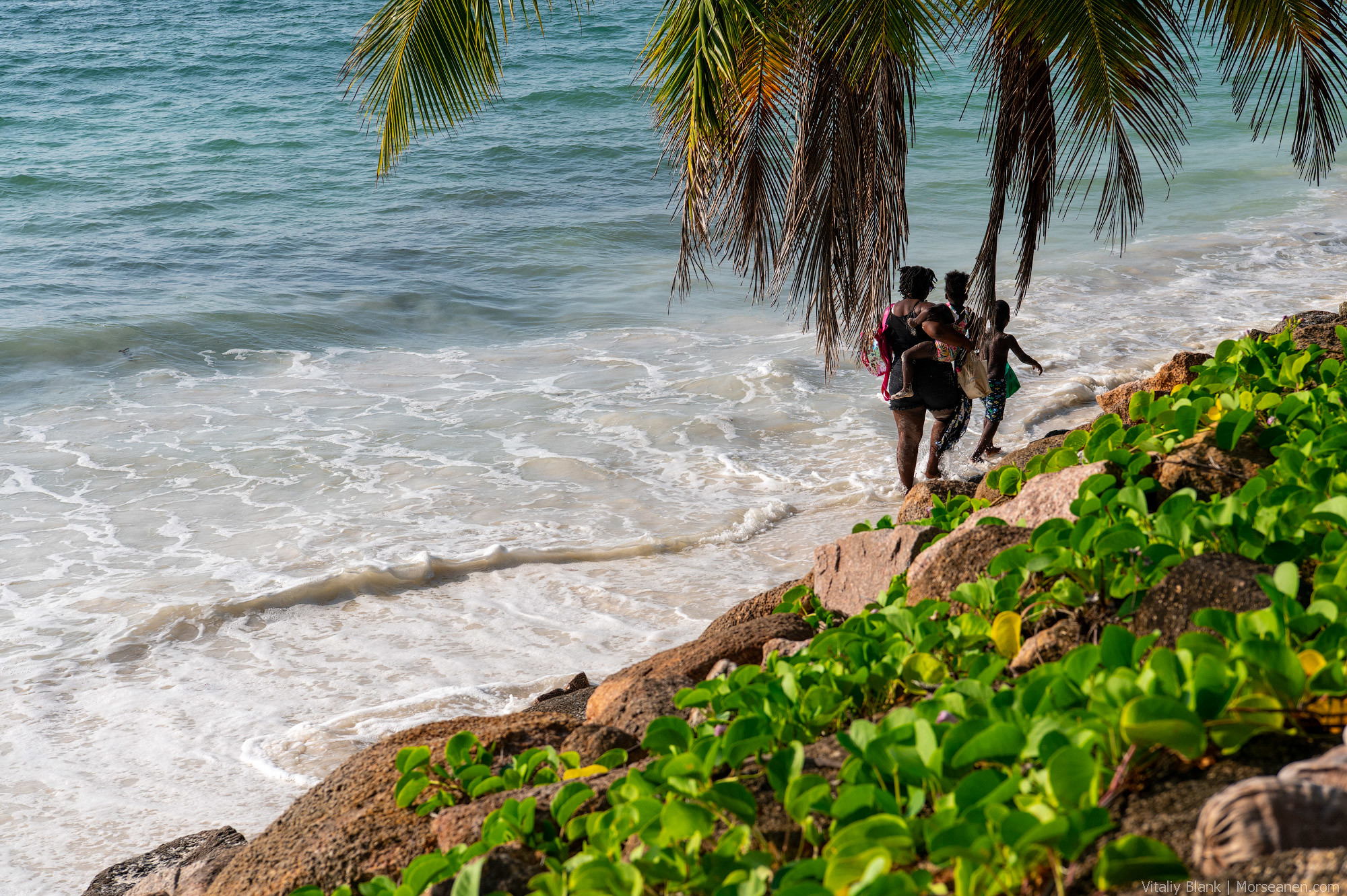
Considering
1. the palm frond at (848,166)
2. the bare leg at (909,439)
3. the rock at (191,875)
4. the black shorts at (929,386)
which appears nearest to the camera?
the rock at (191,875)

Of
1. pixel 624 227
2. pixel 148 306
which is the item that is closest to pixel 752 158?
pixel 148 306

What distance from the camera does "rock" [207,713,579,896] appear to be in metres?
2.07

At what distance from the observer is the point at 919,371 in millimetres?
5738

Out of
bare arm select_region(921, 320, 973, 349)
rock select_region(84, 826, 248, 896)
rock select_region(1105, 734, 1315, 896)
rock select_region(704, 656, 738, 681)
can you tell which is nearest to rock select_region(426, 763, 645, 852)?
rock select_region(704, 656, 738, 681)

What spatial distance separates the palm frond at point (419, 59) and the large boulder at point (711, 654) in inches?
121

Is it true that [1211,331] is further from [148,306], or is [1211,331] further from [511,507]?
[148,306]

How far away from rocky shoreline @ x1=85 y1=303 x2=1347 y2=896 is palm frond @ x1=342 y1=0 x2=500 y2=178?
2.99 meters

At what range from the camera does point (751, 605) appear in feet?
11.5

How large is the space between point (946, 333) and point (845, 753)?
4.05 m

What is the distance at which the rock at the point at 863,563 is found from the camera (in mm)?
2824

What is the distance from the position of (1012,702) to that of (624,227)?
47.7ft

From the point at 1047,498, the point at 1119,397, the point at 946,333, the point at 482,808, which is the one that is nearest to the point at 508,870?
the point at 482,808

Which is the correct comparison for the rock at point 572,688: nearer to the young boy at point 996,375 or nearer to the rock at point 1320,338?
the rock at point 1320,338

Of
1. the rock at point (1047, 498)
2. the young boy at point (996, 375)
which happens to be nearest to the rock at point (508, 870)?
the rock at point (1047, 498)
